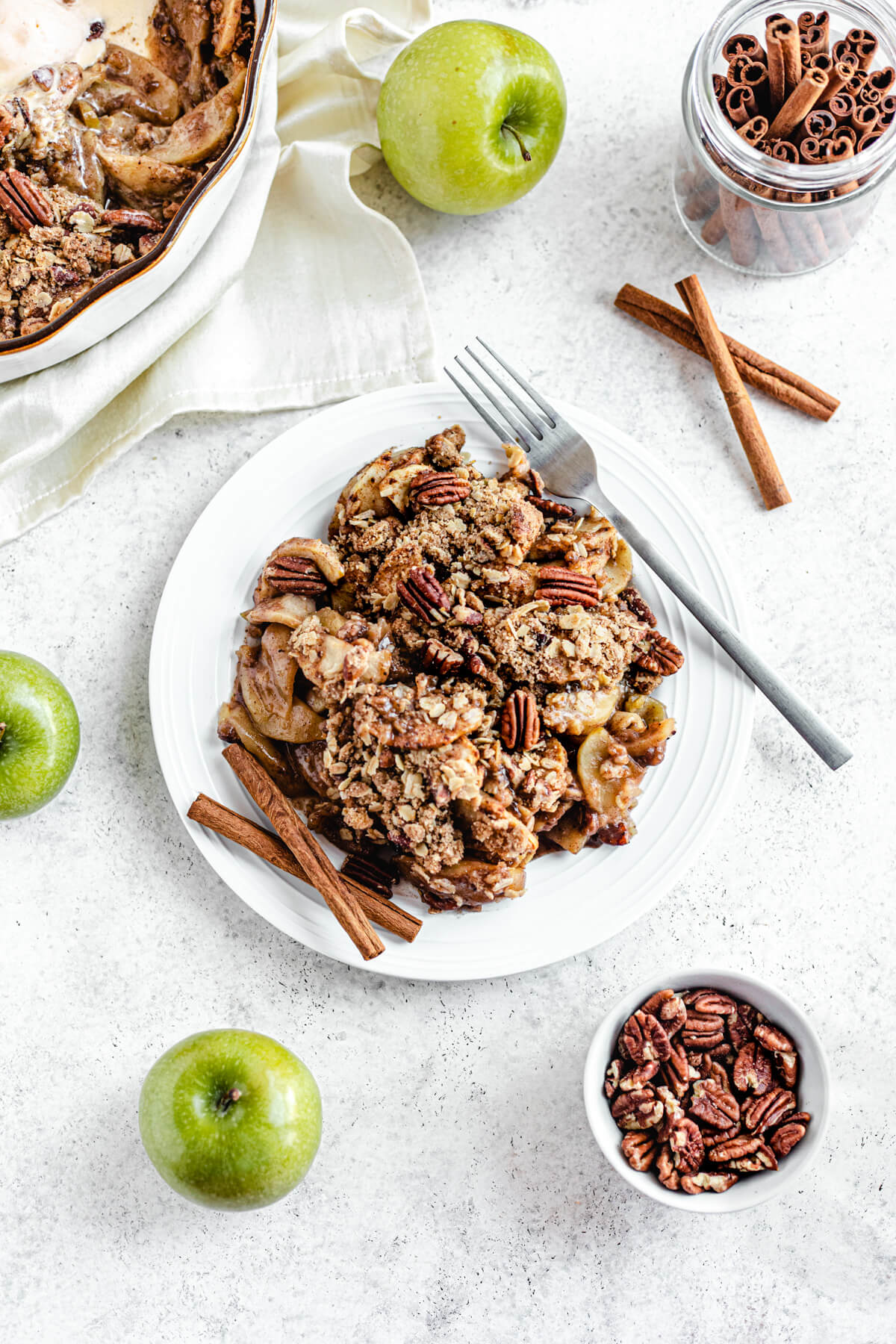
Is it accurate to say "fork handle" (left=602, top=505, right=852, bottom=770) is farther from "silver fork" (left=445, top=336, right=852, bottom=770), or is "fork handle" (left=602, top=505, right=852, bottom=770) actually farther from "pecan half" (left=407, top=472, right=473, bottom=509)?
"pecan half" (left=407, top=472, right=473, bottom=509)

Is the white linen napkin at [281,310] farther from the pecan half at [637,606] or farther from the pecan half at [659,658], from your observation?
the pecan half at [659,658]

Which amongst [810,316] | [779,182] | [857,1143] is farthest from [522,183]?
[857,1143]

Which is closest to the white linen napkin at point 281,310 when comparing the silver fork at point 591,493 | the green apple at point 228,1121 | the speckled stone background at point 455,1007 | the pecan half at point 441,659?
the speckled stone background at point 455,1007

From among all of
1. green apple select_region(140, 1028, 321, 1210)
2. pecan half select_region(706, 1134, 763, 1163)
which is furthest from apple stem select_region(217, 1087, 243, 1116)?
pecan half select_region(706, 1134, 763, 1163)

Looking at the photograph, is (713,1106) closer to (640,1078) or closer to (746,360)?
(640,1078)

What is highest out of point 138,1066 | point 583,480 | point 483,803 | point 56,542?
point 583,480

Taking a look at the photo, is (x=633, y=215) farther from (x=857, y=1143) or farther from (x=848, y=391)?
(x=857, y=1143)

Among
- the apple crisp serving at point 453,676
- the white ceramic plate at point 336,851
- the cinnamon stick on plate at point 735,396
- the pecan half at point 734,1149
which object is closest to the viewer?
the apple crisp serving at point 453,676
